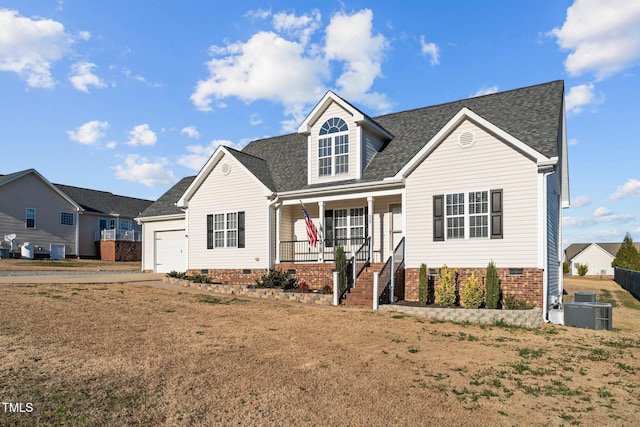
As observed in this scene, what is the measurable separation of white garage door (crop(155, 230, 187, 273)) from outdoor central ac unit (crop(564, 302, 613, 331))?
729 inches

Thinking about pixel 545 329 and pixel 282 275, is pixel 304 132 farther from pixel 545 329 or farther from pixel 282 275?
pixel 545 329

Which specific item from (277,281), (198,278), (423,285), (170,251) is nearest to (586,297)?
(423,285)

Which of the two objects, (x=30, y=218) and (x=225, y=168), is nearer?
(x=225, y=168)

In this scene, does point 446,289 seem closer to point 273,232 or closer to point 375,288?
point 375,288

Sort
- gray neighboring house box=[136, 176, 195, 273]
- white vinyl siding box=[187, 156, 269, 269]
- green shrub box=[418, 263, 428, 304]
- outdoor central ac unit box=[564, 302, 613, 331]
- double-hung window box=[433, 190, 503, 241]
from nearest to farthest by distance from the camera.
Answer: outdoor central ac unit box=[564, 302, 613, 331]
double-hung window box=[433, 190, 503, 241]
green shrub box=[418, 263, 428, 304]
white vinyl siding box=[187, 156, 269, 269]
gray neighboring house box=[136, 176, 195, 273]

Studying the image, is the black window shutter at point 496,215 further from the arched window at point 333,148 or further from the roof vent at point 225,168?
the roof vent at point 225,168

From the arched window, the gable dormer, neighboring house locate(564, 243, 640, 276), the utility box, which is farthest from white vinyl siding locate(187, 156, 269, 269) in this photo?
neighboring house locate(564, 243, 640, 276)

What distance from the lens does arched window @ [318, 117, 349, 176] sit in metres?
19.8

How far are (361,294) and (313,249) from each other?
178 inches

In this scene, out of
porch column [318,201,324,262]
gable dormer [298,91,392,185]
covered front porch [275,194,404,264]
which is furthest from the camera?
porch column [318,201,324,262]

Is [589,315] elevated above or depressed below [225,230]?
below

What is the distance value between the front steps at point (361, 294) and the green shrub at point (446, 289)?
2.21m

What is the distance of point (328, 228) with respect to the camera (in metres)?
20.4

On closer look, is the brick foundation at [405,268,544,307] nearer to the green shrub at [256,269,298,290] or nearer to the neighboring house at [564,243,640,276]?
the green shrub at [256,269,298,290]
